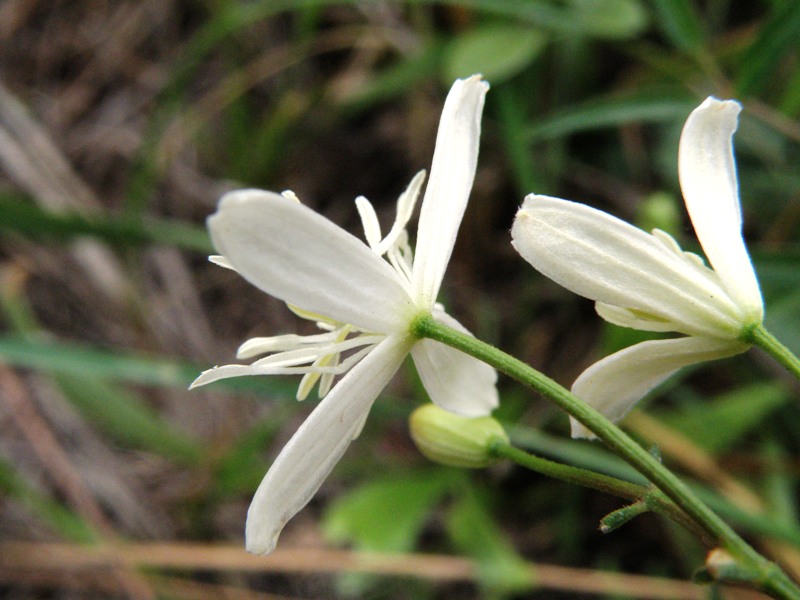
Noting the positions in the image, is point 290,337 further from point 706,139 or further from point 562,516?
point 562,516

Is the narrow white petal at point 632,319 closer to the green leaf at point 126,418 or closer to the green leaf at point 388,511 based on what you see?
the green leaf at point 388,511

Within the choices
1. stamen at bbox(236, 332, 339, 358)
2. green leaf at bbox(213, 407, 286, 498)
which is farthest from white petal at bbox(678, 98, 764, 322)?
green leaf at bbox(213, 407, 286, 498)

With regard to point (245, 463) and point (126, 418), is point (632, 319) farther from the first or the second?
point (126, 418)

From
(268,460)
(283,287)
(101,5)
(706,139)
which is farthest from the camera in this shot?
(101,5)

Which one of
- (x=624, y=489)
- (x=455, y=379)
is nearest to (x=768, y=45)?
(x=455, y=379)

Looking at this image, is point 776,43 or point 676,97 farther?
point 676,97

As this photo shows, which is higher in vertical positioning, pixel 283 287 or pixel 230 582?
pixel 283 287

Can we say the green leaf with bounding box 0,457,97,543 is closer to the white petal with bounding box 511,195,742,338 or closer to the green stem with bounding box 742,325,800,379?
the white petal with bounding box 511,195,742,338

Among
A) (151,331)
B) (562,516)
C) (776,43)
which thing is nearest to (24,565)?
(151,331)
